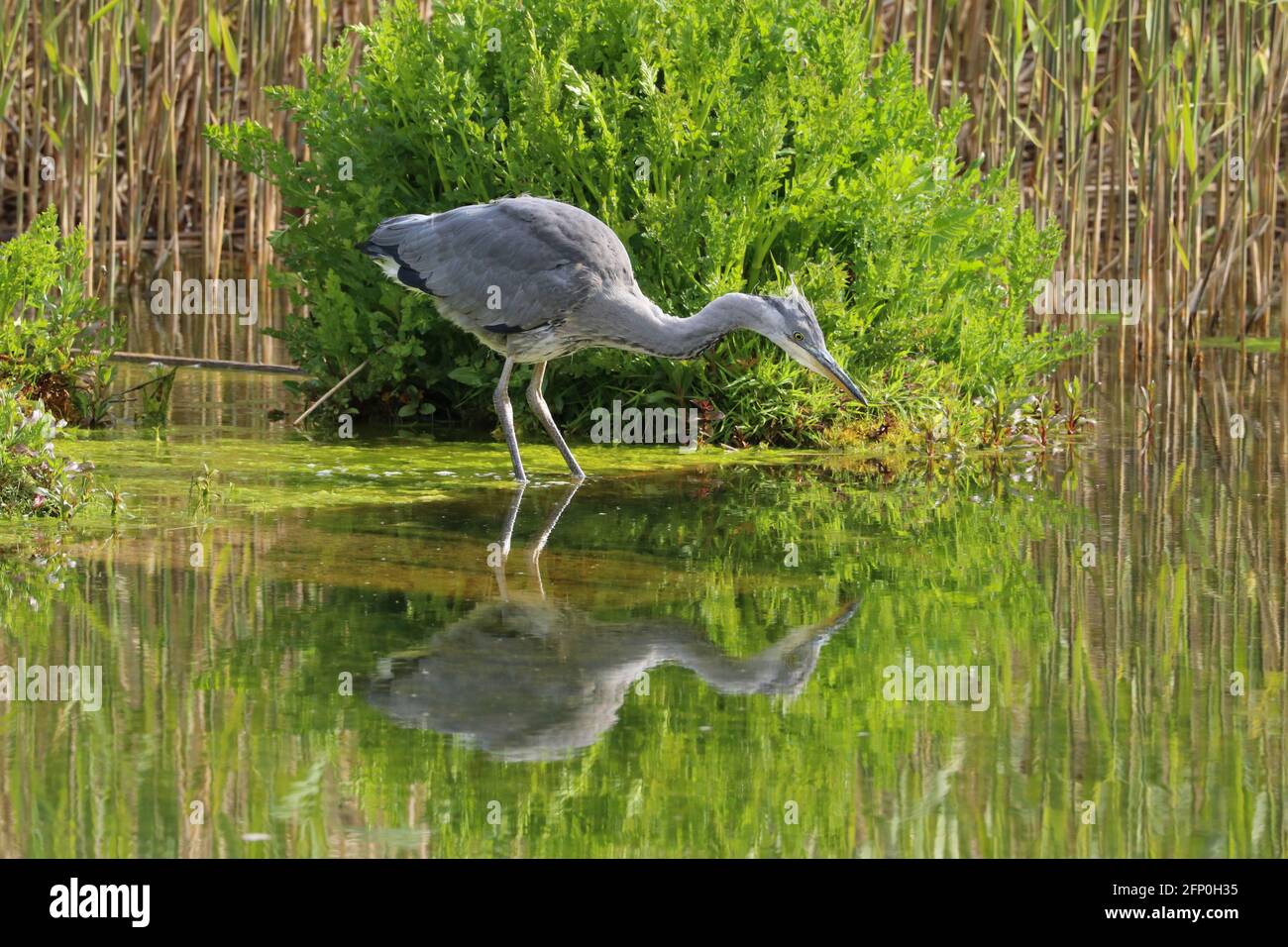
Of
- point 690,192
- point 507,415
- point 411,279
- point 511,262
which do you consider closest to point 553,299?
point 511,262

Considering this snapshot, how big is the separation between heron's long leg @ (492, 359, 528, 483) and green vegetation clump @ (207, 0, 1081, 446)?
747mm

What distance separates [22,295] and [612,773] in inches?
209

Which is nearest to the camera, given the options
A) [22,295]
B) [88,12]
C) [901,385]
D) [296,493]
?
[296,493]

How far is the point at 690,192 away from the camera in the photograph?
362 inches

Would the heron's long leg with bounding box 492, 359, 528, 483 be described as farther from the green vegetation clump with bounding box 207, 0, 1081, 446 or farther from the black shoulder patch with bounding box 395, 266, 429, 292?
the green vegetation clump with bounding box 207, 0, 1081, 446

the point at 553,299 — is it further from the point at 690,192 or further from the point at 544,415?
the point at 690,192

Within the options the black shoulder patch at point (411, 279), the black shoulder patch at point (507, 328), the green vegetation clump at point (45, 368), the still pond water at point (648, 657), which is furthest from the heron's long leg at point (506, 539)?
the green vegetation clump at point (45, 368)

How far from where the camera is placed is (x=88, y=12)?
43.2 ft

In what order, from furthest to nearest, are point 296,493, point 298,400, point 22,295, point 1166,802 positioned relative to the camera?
1. point 298,400
2. point 22,295
3. point 296,493
4. point 1166,802

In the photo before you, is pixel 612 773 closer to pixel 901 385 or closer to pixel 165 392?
pixel 901 385

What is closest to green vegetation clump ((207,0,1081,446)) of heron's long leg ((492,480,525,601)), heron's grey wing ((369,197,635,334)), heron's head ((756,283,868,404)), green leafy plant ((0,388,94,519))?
heron's grey wing ((369,197,635,334))

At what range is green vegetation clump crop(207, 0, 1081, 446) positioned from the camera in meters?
9.20

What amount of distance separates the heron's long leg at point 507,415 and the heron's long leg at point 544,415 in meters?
0.12
